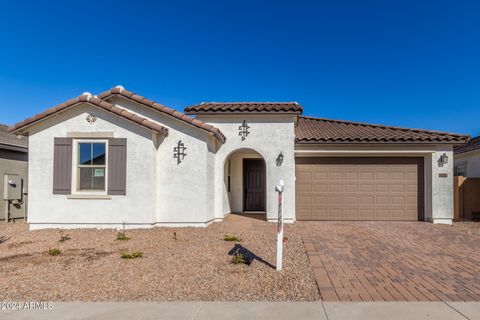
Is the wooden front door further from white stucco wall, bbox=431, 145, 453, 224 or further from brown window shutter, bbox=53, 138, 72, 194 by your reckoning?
brown window shutter, bbox=53, 138, 72, 194

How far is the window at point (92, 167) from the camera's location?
10273 millimetres

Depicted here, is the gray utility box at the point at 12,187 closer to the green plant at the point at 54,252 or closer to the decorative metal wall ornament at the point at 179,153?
the decorative metal wall ornament at the point at 179,153

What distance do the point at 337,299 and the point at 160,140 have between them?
7.69 m

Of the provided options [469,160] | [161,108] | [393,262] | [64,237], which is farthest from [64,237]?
[469,160]

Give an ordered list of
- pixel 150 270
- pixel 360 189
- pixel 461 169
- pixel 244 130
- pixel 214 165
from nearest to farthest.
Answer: pixel 150 270 < pixel 214 165 < pixel 244 130 < pixel 360 189 < pixel 461 169

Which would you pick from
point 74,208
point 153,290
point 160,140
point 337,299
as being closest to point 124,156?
point 160,140

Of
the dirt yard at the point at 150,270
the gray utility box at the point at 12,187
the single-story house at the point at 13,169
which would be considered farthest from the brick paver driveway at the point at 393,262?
the single-story house at the point at 13,169

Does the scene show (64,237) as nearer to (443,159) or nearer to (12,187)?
(12,187)

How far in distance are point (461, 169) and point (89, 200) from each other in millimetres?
19394

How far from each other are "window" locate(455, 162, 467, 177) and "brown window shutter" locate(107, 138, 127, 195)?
1802cm

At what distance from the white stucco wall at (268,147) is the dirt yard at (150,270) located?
8.73 feet

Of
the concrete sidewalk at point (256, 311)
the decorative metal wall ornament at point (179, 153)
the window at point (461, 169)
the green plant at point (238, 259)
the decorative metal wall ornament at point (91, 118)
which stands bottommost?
the concrete sidewalk at point (256, 311)

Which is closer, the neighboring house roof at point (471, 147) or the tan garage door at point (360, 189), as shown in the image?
the tan garage door at point (360, 189)

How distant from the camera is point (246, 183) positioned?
1474 cm
